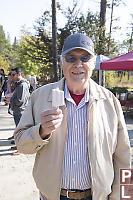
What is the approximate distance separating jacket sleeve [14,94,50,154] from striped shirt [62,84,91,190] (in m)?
0.25

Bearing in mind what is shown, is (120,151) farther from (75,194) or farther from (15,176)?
(15,176)

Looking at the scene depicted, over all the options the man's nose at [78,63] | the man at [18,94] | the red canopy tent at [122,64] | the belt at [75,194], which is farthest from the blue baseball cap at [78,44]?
the red canopy tent at [122,64]

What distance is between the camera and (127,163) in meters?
1.61

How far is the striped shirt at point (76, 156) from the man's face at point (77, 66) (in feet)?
0.95

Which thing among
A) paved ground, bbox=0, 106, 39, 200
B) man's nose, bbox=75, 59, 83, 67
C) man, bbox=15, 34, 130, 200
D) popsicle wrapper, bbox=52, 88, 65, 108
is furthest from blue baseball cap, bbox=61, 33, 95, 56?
paved ground, bbox=0, 106, 39, 200

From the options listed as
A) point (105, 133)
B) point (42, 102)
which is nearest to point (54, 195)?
point (105, 133)

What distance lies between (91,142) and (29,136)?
51cm

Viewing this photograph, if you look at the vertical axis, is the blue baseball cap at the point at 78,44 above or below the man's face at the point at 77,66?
above

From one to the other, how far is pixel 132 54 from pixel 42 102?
250 inches

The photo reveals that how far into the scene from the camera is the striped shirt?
143cm

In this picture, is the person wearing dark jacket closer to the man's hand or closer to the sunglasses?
the sunglasses

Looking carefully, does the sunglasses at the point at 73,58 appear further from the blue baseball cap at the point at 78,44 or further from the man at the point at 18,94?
the man at the point at 18,94

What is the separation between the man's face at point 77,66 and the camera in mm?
1486

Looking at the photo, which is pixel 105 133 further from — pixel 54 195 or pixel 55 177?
pixel 54 195
